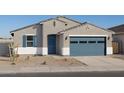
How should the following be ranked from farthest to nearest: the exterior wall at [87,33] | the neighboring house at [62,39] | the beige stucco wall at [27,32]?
the beige stucco wall at [27,32] → the neighboring house at [62,39] → the exterior wall at [87,33]

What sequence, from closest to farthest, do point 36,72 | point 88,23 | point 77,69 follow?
point 36,72
point 77,69
point 88,23

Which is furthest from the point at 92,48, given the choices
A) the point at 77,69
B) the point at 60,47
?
the point at 77,69

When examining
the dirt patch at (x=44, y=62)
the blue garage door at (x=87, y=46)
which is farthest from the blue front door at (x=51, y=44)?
the dirt patch at (x=44, y=62)

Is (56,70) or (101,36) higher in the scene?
(101,36)

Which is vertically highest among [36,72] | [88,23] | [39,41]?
[88,23]

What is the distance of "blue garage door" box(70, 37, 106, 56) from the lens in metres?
26.7

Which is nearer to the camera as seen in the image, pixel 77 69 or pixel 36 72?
pixel 36 72

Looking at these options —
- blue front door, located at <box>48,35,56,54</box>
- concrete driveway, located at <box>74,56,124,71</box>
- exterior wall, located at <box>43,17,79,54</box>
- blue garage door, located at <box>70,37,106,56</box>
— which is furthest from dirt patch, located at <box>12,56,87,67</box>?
blue front door, located at <box>48,35,56,54</box>

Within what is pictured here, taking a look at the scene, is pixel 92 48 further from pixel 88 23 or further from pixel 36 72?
pixel 36 72

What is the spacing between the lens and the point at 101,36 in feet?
88.6

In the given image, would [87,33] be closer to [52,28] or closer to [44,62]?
[52,28]

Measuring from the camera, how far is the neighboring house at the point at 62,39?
26531 mm

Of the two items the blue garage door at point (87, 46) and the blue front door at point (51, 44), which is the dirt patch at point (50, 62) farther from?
the blue front door at point (51, 44)

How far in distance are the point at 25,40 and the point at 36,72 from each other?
40.6ft
